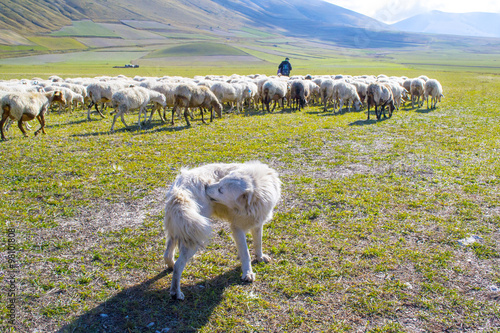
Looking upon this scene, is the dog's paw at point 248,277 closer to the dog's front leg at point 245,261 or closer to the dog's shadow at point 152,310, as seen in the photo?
the dog's front leg at point 245,261

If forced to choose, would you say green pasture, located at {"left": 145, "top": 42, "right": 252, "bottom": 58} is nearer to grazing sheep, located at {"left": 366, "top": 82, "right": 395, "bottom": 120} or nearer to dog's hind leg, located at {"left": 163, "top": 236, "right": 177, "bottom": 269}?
grazing sheep, located at {"left": 366, "top": 82, "right": 395, "bottom": 120}

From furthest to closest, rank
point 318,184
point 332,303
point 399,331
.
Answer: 1. point 318,184
2. point 332,303
3. point 399,331

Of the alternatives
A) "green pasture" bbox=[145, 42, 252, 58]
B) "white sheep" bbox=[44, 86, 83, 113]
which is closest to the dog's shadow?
"white sheep" bbox=[44, 86, 83, 113]

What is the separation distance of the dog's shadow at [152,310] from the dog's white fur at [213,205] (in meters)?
0.20

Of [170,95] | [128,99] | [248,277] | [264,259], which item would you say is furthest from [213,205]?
[170,95]

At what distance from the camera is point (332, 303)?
4.01 metres

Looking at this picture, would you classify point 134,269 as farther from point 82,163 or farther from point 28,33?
point 28,33

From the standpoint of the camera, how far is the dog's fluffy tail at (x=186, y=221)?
12.0 ft

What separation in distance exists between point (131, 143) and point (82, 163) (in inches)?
92.3

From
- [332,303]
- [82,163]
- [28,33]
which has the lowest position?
[332,303]

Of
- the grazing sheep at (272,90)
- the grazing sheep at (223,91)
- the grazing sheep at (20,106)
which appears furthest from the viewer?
the grazing sheep at (272,90)

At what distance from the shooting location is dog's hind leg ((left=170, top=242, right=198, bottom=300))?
3.86 m

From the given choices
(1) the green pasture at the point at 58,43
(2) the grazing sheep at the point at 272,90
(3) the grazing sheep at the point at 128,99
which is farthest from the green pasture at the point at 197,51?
(3) the grazing sheep at the point at 128,99

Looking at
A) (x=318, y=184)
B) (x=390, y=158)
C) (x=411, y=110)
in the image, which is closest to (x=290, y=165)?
(x=318, y=184)
